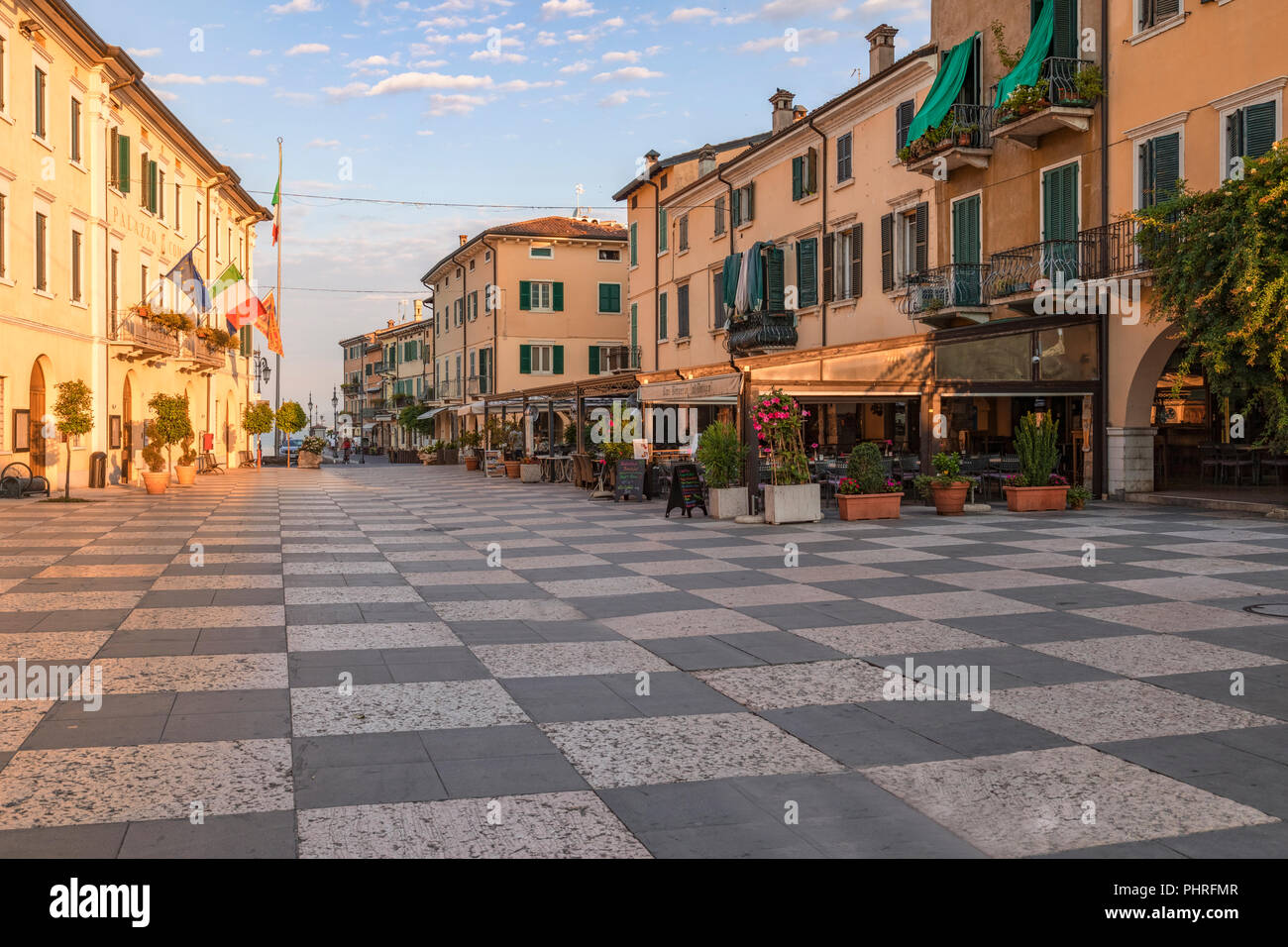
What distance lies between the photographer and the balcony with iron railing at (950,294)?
2088 cm

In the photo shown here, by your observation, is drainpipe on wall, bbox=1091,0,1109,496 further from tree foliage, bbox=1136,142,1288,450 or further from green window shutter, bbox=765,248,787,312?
green window shutter, bbox=765,248,787,312

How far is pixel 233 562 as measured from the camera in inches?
453

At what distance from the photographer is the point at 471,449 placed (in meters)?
44.0

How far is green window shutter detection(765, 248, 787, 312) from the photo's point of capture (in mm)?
28562

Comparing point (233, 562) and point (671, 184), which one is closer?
point (233, 562)

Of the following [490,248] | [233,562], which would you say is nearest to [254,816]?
[233,562]

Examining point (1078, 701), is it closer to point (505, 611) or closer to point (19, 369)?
point (505, 611)

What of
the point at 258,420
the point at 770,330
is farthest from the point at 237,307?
the point at 770,330

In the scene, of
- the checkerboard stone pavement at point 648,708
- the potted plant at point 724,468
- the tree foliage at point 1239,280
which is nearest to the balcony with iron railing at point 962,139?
the tree foliage at point 1239,280

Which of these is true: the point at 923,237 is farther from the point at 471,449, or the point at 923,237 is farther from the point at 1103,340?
the point at 471,449

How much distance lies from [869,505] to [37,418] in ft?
57.4

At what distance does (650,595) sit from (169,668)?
407cm
